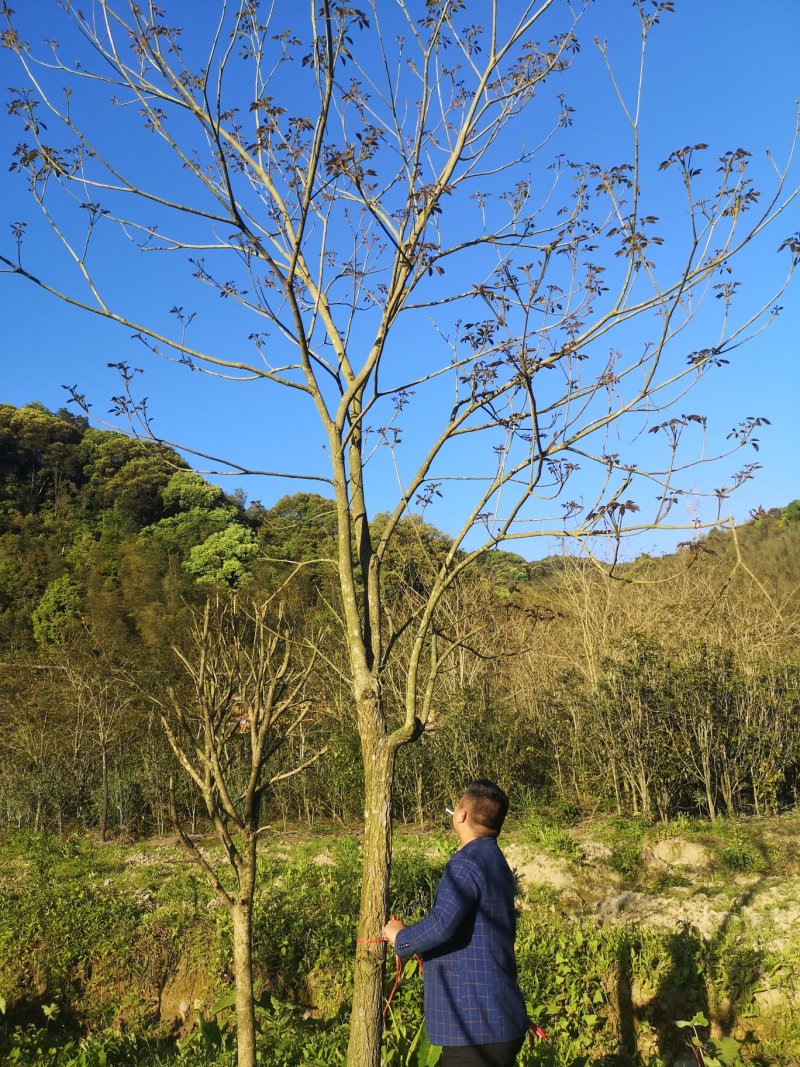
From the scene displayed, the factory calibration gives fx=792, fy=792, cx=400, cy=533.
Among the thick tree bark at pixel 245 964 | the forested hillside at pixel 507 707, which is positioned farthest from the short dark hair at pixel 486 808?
the forested hillside at pixel 507 707

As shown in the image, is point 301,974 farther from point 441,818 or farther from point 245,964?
point 441,818

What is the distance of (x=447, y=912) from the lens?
2291mm

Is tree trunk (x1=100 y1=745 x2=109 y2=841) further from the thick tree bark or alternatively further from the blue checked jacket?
the blue checked jacket

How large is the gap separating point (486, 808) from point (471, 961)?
43cm

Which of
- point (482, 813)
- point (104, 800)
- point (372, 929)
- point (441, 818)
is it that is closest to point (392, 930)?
point (372, 929)

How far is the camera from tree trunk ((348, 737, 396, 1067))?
262cm

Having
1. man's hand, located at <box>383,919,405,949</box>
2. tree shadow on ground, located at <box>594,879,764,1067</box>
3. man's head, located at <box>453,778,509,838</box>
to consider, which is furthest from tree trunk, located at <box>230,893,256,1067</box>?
tree shadow on ground, located at <box>594,879,764,1067</box>

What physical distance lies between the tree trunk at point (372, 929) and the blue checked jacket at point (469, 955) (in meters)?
0.30

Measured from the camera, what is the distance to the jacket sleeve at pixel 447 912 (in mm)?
2279

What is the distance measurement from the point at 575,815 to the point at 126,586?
11.4 m

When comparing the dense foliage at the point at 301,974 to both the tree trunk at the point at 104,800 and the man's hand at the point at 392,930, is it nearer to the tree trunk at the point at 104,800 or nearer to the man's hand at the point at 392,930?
the man's hand at the point at 392,930

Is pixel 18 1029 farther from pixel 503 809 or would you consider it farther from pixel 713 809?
pixel 713 809

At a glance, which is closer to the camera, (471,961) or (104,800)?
(471,961)

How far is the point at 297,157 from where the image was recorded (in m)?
3.34
